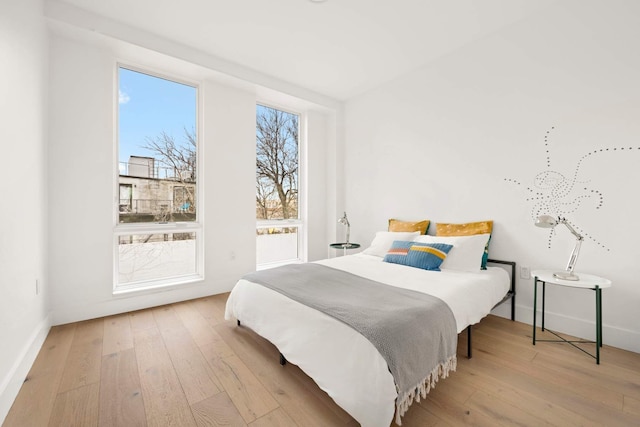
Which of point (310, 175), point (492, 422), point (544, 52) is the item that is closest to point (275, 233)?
point (310, 175)

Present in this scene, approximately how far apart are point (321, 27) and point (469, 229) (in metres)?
2.53

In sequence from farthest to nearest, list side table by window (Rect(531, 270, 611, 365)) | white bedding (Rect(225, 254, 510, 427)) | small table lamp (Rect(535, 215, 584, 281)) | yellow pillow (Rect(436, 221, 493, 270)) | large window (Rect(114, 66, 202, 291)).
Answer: large window (Rect(114, 66, 202, 291))
yellow pillow (Rect(436, 221, 493, 270))
small table lamp (Rect(535, 215, 584, 281))
side table by window (Rect(531, 270, 611, 365))
white bedding (Rect(225, 254, 510, 427))

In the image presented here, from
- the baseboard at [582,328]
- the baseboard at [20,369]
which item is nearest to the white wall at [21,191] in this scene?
the baseboard at [20,369]

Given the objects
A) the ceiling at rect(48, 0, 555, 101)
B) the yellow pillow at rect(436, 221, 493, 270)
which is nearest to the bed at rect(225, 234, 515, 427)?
the yellow pillow at rect(436, 221, 493, 270)

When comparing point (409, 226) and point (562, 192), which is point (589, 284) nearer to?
point (562, 192)

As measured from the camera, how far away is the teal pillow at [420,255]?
8.54 feet

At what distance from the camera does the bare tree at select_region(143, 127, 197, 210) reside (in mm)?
3268

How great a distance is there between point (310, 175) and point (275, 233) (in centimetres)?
109

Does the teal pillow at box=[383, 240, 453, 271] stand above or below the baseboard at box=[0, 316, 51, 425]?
above

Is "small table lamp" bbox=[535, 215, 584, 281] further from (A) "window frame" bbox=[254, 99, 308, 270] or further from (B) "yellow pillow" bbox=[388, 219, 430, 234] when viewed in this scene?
(A) "window frame" bbox=[254, 99, 308, 270]

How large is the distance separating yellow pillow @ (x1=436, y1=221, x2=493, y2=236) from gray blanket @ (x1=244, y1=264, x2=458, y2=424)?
1.36 meters

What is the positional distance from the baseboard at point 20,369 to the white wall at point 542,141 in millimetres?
3677

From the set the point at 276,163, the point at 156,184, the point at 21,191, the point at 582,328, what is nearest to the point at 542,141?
the point at 582,328

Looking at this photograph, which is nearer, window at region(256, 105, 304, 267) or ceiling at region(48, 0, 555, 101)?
ceiling at region(48, 0, 555, 101)
